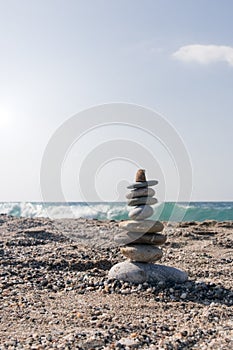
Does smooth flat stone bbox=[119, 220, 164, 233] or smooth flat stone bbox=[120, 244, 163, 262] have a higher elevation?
smooth flat stone bbox=[119, 220, 164, 233]

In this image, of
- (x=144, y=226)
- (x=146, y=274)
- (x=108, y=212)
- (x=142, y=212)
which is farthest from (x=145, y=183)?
(x=108, y=212)

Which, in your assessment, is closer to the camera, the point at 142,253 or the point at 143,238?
the point at 142,253

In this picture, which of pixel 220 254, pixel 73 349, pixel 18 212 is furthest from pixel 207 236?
pixel 18 212

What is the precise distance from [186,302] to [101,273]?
2237 millimetres

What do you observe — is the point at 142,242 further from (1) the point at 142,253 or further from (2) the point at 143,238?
(1) the point at 142,253

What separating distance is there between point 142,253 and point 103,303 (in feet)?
4.89

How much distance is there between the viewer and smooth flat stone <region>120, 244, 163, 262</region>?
7797 mm

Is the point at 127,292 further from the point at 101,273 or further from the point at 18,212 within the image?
the point at 18,212

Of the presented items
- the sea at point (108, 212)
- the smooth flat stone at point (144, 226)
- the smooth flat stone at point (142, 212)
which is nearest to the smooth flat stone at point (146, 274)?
the smooth flat stone at point (144, 226)

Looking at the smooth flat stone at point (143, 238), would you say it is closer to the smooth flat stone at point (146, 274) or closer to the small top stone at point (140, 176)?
the smooth flat stone at point (146, 274)

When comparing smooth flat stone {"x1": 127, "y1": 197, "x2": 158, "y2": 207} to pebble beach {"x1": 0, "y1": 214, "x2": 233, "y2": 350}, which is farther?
smooth flat stone {"x1": 127, "y1": 197, "x2": 158, "y2": 207}

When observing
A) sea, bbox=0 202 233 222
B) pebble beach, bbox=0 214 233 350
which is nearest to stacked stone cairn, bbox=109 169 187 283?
pebble beach, bbox=0 214 233 350

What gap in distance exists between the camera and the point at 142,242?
7984mm

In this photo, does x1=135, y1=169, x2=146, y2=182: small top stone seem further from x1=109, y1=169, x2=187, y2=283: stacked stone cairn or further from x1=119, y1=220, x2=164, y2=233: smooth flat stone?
x1=119, y1=220, x2=164, y2=233: smooth flat stone
